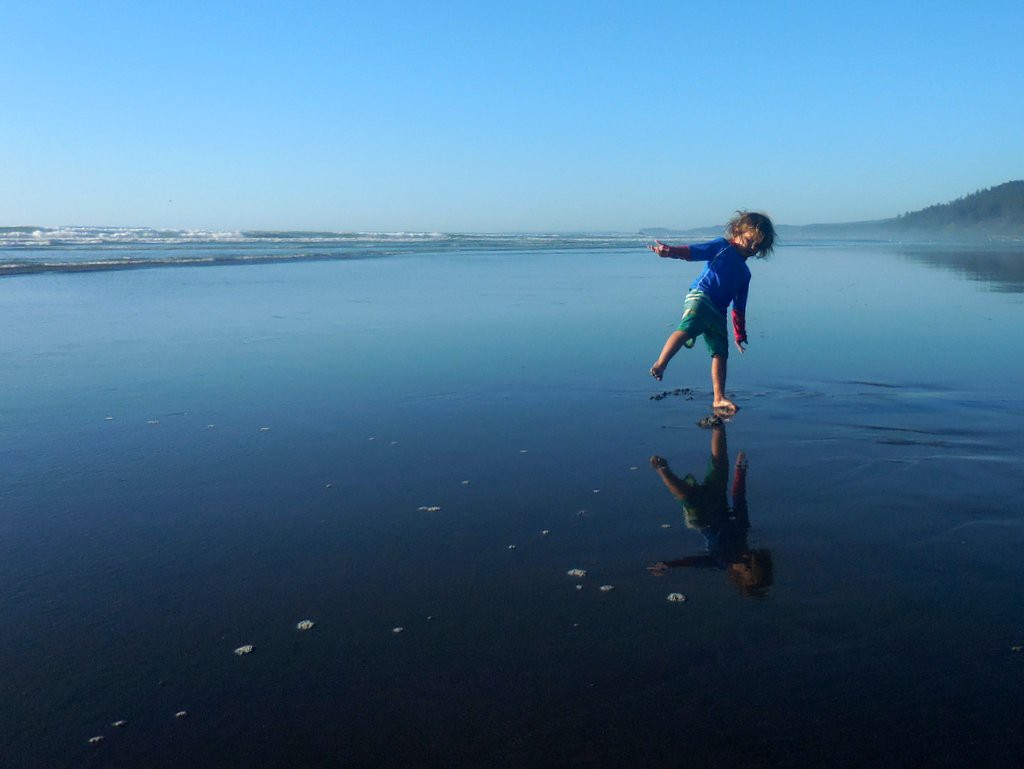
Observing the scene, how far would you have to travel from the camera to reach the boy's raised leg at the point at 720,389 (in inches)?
239

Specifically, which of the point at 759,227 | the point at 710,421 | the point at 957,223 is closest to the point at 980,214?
the point at 957,223

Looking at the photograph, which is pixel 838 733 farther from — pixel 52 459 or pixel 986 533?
pixel 52 459

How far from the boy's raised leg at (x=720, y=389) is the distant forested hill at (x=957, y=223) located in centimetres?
4209

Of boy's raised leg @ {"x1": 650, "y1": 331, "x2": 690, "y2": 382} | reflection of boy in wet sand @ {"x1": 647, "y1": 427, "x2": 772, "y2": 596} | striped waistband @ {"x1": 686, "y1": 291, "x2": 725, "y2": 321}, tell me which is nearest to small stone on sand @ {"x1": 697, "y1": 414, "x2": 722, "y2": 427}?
reflection of boy in wet sand @ {"x1": 647, "y1": 427, "x2": 772, "y2": 596}

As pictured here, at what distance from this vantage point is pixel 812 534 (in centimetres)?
367

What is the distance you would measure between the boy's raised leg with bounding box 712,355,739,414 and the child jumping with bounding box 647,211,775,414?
12.1 inches

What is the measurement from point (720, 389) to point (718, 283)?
1053 mm

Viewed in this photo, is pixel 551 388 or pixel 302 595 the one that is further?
pixel 551 388

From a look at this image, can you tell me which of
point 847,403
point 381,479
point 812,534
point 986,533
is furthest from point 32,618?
point 847,403

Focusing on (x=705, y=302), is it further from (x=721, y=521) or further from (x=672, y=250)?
(x=721, y=521)

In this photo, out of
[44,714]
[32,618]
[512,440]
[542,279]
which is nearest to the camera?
[44,714]

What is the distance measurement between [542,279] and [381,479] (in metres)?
13.6

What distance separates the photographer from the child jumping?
6.87m

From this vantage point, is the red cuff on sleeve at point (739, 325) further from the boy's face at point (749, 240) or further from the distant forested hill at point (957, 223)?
the distant forested hill at point (957, 223)
